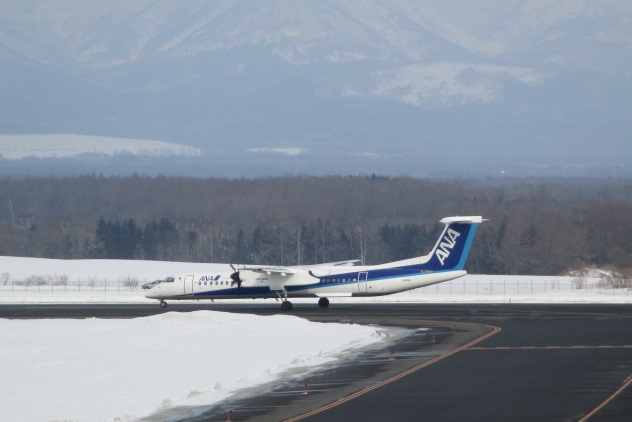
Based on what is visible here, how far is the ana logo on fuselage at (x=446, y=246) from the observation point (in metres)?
65.2

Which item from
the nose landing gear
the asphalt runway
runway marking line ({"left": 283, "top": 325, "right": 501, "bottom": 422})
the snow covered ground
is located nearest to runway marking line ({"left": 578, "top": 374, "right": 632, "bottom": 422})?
the asphalt runway

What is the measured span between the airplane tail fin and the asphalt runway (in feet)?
18.2

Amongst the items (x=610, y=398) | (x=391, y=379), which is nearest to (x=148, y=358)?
(x=391, y=379)

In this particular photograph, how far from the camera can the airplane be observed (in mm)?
65062

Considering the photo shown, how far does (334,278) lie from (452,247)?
6330 millimetres

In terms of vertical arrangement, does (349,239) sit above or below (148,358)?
above

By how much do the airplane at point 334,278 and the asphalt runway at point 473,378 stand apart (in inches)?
207

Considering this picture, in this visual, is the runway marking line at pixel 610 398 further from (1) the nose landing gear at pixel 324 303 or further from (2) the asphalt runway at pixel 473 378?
(1) the nose landing gear at pixel 324 303

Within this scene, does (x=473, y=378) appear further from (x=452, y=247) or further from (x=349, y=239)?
(x=349, y=239)

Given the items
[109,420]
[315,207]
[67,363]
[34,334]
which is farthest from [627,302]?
[315,207]

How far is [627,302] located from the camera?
230ft

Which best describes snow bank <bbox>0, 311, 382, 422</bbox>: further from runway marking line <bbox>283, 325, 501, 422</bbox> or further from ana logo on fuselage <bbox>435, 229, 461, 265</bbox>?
ana logo on fuselage <bbox>435, 229, 461, 265</bbox>

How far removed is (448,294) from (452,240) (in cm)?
1761

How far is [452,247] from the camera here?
6544 cm
